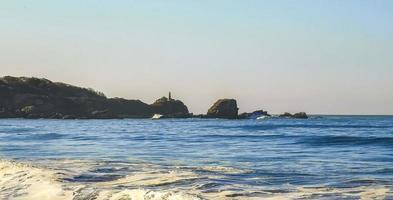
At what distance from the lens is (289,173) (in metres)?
14.2

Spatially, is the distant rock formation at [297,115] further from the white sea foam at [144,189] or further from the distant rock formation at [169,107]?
the white sea foam at [144,189]

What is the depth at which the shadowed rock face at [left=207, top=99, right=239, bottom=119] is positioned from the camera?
149500 mm

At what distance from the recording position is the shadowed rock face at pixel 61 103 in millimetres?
150200

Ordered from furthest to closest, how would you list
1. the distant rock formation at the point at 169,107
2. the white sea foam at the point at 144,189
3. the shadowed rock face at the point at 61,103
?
the distant rock formation at the point at 169,107
the shadowed rock face at the point at 61,103
the white sea foam at the point at 144,189

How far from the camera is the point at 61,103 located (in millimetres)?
159750

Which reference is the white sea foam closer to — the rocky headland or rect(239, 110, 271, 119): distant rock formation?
the rocky headland

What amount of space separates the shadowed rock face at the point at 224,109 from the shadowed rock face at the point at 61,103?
26051mm

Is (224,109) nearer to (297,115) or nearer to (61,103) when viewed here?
(297,115)

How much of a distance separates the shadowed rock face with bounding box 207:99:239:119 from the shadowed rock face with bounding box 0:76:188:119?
85.5 feet

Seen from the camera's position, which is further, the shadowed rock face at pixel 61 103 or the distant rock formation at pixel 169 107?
the distant rock formation at pixel 169 107

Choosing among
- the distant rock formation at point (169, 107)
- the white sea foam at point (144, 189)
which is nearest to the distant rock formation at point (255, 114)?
the distant rock formation at point (169, 107)

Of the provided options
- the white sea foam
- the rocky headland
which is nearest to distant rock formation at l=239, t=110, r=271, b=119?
the rocky headland

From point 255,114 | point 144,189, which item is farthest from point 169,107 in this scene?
point 144,189

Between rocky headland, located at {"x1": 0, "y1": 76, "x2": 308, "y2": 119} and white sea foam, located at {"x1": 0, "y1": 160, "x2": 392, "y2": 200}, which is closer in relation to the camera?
white sea foam, located at {"x1": 0, "y1": 160, "x2": 392, "y2": 200}
